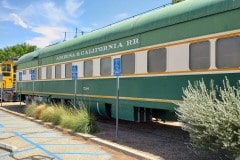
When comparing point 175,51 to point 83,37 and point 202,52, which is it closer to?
point 202,52

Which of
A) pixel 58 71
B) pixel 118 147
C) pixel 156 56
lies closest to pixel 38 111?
pixel 58 71

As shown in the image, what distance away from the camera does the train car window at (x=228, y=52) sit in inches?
336

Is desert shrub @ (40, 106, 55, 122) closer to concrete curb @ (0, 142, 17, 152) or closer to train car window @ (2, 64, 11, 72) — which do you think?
concrete curb @ (0, 142, 17, 152)

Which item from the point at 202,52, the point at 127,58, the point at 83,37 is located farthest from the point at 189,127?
the point at 83,37

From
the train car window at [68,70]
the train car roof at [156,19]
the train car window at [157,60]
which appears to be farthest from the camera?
the train car window at [68,70]

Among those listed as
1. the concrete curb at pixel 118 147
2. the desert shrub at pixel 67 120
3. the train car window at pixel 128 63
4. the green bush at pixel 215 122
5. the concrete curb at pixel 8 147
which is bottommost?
the concrete curb at pixel 8 147

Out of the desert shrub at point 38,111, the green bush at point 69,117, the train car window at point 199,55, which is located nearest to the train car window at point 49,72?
the desert shrub at point 38,111

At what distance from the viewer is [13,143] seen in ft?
37.9

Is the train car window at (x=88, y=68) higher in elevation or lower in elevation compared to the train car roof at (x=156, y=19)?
lower

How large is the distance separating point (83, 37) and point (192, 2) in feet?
25.1

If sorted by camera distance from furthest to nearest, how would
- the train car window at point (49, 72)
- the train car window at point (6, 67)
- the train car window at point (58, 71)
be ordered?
the train car window at point (6, 67) → the train car window at point (49, 72) → the train car window at point (58, 71)

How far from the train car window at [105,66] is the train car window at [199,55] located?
4613mm

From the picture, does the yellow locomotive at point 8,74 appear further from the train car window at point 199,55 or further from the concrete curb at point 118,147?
the train car window at point 199,55

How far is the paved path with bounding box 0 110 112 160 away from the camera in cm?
968
